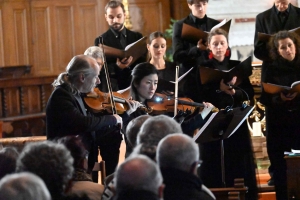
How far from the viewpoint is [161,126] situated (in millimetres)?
3172

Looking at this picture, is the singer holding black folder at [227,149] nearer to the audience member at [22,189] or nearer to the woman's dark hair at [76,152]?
the woman's dark hair at [76,152]

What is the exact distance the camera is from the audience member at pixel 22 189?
2.10m

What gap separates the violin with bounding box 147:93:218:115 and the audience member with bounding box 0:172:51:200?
8.53 feet

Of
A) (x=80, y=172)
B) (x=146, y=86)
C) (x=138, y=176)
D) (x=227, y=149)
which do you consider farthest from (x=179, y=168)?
(x=227, y=149)

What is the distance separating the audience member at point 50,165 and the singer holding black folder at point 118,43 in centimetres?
261

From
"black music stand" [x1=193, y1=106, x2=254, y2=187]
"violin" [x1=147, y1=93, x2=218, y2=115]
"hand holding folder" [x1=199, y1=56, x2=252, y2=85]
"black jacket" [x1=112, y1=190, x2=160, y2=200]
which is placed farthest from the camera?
"hand holding folder" [x1=199, y1=56, x2=252, y2=85]

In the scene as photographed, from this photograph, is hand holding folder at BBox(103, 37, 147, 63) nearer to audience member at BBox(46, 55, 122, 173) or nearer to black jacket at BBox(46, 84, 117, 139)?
audience member at BBox(46, 55, 122, 173)

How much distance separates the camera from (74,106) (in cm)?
411

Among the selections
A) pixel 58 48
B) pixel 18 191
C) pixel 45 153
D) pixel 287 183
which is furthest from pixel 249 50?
pixel 18 191

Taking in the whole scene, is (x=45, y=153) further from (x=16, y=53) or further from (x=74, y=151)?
(x=16, y=53)

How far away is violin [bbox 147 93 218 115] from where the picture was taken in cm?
475

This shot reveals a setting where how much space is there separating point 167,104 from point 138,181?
8.22 feet

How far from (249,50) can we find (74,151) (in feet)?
19.0

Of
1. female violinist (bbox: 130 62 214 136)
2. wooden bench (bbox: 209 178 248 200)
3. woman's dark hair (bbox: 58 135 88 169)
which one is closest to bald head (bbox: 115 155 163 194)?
woman's dark hair (bbox: 58 135 88 169)
